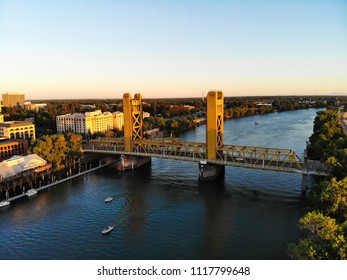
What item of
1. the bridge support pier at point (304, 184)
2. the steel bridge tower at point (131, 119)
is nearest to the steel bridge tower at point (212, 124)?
the bridge support pier at point (304, 184)

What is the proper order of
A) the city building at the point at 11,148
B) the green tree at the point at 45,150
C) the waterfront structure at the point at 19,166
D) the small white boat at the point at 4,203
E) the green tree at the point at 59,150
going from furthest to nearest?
the city building at the point at 11,148
the green tree at the point at 59,150
the green tree at the point at 45,150
the waterfront structure at the point at 19,166
the small white boat at the point at 4,203

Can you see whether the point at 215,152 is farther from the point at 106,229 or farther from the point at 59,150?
the point at 59,150

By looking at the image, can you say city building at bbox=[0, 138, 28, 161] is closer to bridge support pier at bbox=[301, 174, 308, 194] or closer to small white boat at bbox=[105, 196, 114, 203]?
small white boat at bbox=[105, 196, 114, 203]

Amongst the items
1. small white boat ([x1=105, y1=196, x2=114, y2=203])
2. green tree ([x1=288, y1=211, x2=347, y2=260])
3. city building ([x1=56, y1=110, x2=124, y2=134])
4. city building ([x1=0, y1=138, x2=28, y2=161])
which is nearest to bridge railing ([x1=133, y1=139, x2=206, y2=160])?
small white boat ([x1=105, y1=196, x2=114, y2=203])

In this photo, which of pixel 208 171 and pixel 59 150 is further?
pixel 59 150

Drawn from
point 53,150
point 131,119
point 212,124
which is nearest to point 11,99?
point 53,150

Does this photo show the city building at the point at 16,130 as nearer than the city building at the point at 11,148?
No

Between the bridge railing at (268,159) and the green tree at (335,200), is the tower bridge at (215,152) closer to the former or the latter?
the bridge railing at (268,159)
